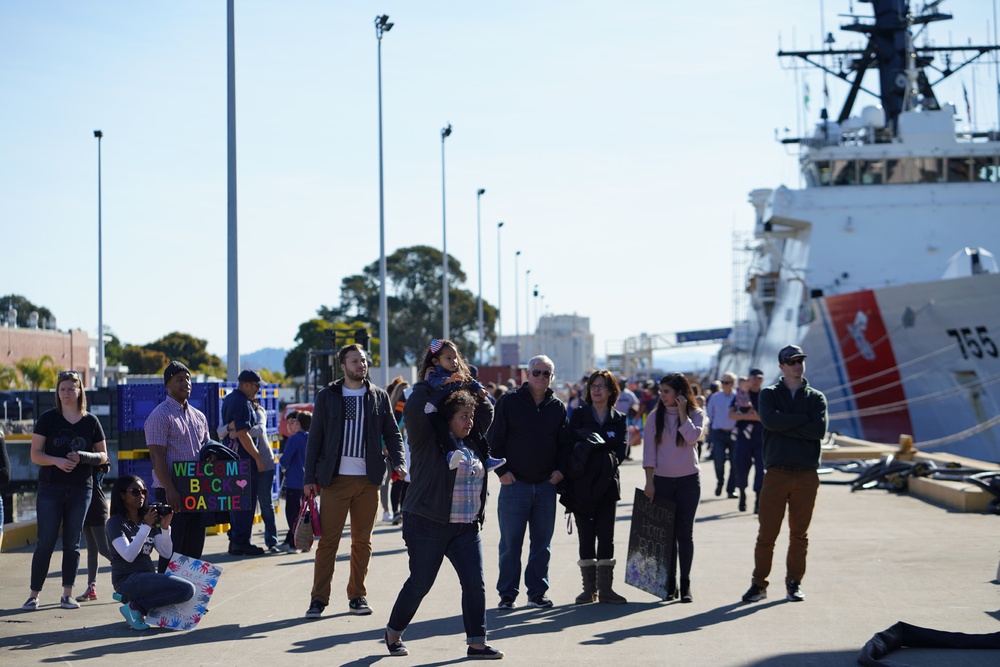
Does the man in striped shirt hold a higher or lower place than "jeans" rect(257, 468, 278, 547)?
higher

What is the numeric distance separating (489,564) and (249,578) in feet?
6.63

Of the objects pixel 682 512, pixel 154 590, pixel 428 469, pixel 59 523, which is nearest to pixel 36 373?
pixel 59 523

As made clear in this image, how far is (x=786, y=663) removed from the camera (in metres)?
6.48

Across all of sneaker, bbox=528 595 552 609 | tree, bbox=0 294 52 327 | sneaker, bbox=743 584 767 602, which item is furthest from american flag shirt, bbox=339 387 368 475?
tree, bbox=0 294 52 327

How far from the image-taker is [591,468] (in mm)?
8492

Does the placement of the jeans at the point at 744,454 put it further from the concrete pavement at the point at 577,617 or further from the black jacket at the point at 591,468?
the black jacket at the point at 591,468

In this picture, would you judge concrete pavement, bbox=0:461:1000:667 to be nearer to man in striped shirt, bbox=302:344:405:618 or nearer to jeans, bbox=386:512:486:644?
jeans, bbox=386:512:486:644

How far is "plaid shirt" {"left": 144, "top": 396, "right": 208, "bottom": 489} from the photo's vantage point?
8594 mm

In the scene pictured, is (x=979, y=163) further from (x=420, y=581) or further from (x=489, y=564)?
(x=420, y=581)

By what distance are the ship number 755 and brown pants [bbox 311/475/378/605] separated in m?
20.0

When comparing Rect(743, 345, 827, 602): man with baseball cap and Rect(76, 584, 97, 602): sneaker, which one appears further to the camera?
Rect(76, 584, 97, 602): sneaker

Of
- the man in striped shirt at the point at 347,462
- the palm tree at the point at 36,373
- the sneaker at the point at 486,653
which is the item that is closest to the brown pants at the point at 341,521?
the man in striped shirt at the point at 347,462

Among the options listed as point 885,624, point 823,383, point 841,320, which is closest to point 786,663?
point 885,624

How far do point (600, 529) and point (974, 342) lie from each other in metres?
19.2
